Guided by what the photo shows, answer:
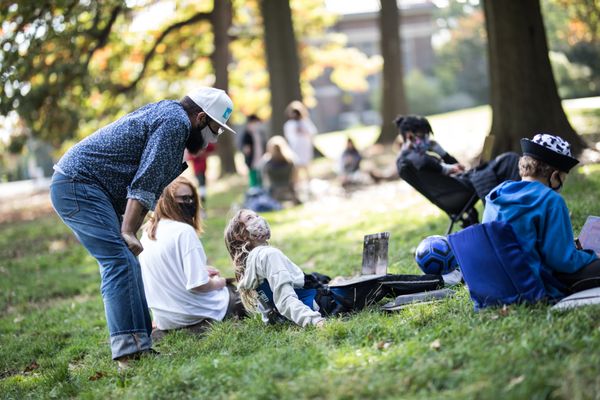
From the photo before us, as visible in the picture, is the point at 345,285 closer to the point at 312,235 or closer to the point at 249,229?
the point at 249,229

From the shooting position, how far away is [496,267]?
4988mm

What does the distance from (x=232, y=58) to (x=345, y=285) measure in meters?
27.8

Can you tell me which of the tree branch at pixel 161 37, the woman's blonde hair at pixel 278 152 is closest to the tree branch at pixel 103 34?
the woman's blonde hair at pixel 278 152

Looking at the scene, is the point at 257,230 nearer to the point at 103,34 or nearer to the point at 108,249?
the point at 108,249

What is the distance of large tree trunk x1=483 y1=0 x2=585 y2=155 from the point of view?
11961 millimetres

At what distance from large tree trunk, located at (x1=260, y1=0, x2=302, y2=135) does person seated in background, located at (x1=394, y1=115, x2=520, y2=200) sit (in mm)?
13531

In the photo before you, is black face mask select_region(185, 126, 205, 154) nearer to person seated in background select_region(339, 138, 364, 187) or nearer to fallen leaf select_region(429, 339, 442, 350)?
fallen leaf select_region(429, 339, 442, 350)

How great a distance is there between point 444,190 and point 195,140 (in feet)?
11.1

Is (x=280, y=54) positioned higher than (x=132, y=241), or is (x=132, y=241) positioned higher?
(x=280, y=54)

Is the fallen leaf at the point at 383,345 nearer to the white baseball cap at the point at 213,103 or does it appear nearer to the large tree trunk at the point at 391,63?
the white baseball cap at the point at 213,103

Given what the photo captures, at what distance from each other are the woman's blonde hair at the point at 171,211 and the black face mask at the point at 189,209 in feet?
0.04

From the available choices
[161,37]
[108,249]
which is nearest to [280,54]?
[161,37]

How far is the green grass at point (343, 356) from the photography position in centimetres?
408

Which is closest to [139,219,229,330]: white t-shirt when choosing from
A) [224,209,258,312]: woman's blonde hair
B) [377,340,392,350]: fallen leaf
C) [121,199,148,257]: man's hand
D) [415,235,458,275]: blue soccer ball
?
[224,209,258,312]: woman's blonde hair
